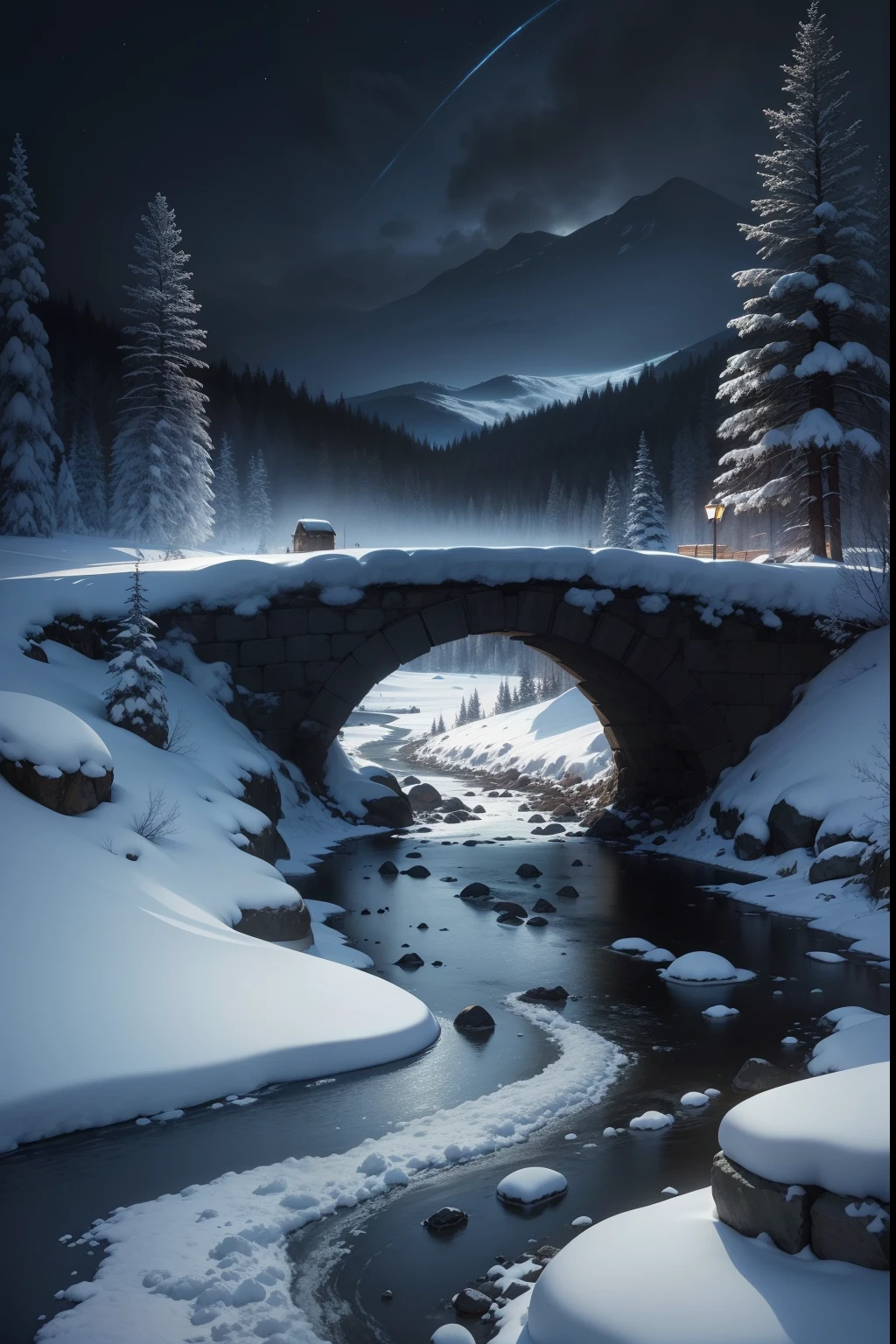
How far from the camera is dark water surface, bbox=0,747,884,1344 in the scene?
4180mm

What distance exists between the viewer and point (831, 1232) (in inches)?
116

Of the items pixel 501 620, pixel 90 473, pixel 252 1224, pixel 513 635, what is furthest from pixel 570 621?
pixel 90 473

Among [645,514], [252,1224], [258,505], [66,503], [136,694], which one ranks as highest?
[258,505]

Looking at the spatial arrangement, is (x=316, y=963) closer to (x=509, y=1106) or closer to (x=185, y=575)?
(x=509, y=1106)

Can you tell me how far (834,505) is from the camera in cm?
2119

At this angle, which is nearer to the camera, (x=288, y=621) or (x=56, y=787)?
(x=56, y=787)

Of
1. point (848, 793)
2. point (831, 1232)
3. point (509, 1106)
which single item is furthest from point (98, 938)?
point (848, 793)

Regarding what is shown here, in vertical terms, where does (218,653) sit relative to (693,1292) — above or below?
above

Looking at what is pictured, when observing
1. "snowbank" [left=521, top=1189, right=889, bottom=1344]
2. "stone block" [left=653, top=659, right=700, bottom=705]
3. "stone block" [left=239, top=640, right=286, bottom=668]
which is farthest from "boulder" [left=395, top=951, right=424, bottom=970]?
"stone block" [left=653, top=659, right=700, bottom=705]

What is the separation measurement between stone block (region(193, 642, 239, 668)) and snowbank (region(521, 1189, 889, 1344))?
12.2 meters

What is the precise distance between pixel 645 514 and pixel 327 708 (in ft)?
75.3

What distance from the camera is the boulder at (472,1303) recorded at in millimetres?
3861

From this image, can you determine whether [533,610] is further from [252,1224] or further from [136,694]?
[252,1224]

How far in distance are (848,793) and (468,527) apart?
64.0 metres
